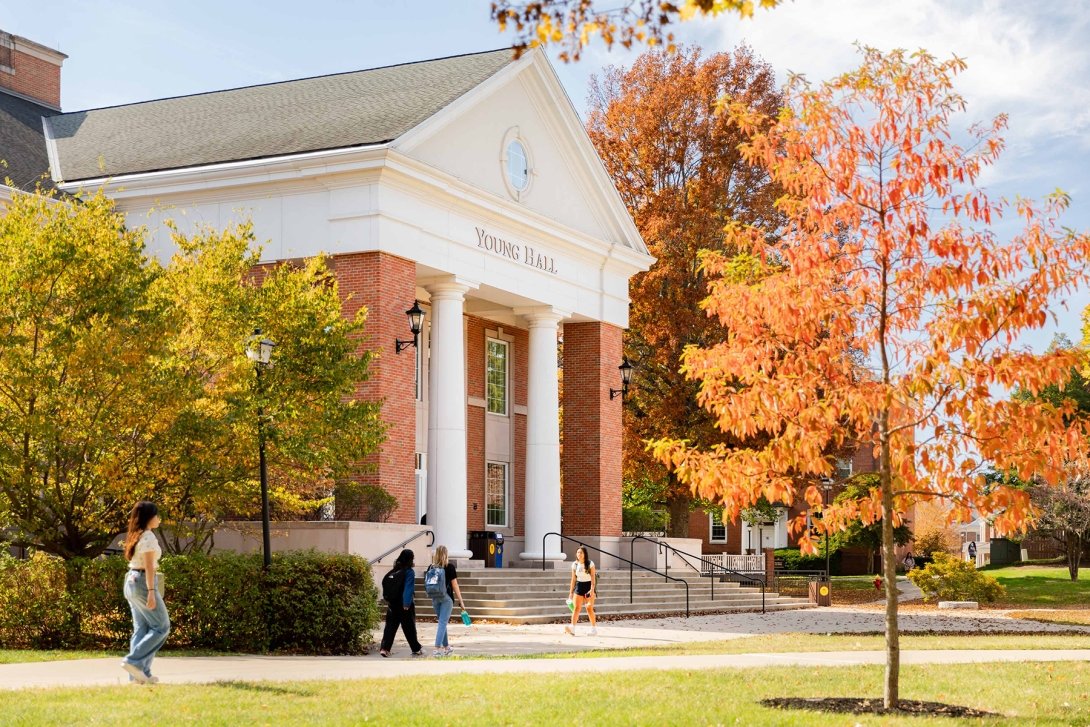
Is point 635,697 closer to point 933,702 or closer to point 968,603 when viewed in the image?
point 933,702

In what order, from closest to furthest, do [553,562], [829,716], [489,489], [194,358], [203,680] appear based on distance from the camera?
1. [829,716]
2. [203,680]
3. [194,358]
4. [553,562]
5. [489,489]

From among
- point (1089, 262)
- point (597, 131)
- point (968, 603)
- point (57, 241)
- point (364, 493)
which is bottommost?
point (968, 603)

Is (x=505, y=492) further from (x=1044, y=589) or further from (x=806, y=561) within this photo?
(x=806, y=561)

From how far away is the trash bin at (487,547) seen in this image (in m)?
32.5

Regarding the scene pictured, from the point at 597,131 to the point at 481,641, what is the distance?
2678 centimetres

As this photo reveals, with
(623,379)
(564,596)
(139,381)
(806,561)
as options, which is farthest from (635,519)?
(139,381)

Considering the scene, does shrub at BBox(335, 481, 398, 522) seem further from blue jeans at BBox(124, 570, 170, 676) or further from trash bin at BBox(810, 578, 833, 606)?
trash bin at BBox(810, 578, 833, 606)

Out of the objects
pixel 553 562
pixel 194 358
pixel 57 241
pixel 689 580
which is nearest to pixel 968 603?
pixel 689 580

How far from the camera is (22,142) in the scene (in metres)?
32.3

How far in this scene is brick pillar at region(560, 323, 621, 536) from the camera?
34.6 meters

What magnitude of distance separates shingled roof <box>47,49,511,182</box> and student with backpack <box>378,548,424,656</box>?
11782 mm

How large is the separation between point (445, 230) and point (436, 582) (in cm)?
1299

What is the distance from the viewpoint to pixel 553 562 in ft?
108

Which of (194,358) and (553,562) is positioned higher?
(194,358)
